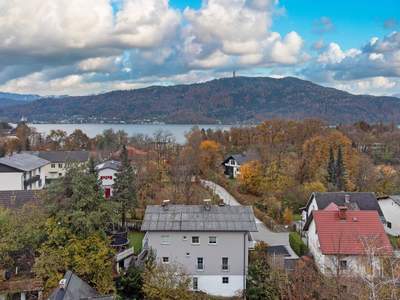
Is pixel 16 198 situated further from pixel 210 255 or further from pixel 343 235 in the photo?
pixel 343 235

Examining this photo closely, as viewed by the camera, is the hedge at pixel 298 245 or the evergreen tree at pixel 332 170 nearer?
the hedge at pixel 298 245

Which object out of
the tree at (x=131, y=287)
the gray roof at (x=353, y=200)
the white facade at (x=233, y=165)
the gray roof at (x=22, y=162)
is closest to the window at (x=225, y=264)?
the tree at (x=131, y=287)

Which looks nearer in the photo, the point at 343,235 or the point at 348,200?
the point at 343,235

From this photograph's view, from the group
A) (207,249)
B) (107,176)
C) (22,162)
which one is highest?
(22,162)

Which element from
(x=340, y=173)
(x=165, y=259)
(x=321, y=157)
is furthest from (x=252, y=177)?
(x=165, y=259)

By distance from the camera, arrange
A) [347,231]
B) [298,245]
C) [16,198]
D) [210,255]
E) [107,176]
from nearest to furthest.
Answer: [210,255] < [347,231] < [298,245] < [16,198] < [107,176]

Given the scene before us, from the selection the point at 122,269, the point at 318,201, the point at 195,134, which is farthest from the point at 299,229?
the point at 195,134

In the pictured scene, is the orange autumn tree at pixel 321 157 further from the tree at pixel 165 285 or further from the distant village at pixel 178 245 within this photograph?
the tree at pixel 165 285

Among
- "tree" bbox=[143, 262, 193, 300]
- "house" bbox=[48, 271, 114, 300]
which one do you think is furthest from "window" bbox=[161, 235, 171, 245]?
Answer: "house" bbox=[48, 271, 114, 300]
